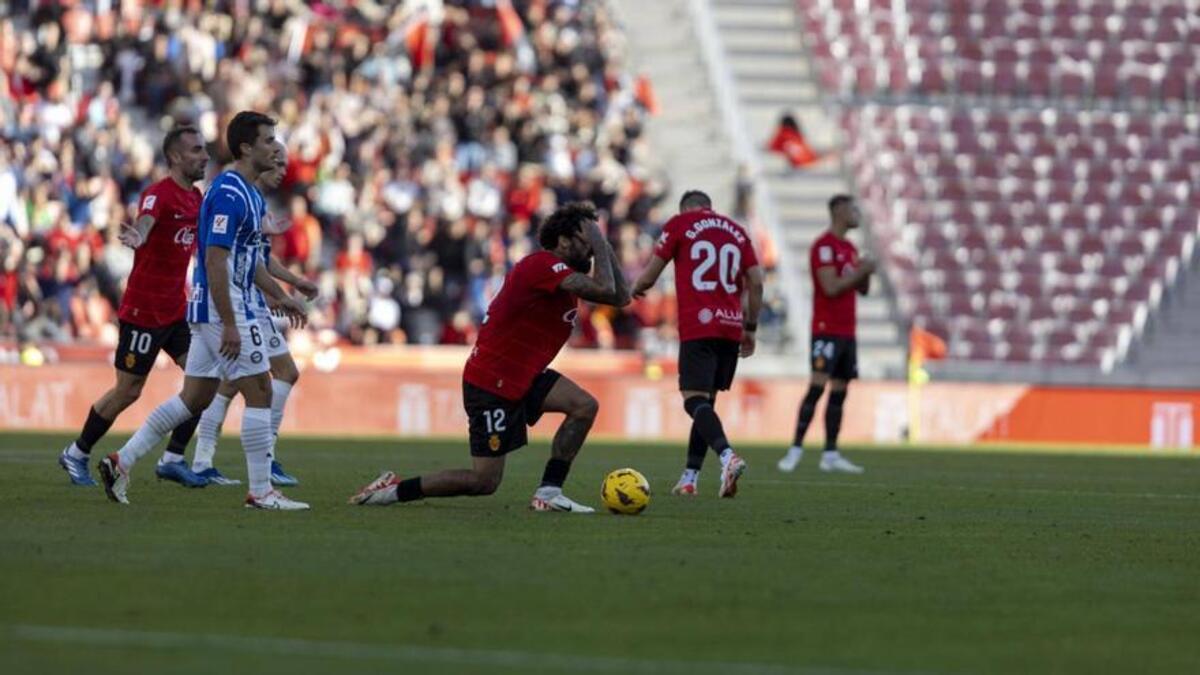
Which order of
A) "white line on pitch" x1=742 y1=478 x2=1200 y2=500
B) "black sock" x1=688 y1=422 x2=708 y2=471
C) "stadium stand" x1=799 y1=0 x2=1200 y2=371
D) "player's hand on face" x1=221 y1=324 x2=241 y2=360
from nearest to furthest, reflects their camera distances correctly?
"player's hand on face" x1=221 y1=324 x2=241 y2=360
"black sock" x1=688 y1=422 x2=708 y2=471
"white line on pitch" x1=742 y1=478 x2=1200 y2=500
"stadium stand" x1=799 y1=0 x2=1200 y2=371

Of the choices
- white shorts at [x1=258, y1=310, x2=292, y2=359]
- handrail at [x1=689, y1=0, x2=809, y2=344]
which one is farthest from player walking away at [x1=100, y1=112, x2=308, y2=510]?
handrail at [x1=689, y1=0, x2=809, y2=344]

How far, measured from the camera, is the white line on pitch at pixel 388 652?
297 inches

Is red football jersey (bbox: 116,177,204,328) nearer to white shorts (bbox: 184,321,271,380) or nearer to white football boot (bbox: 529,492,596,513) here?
white shorts (bbox: 184,321,271,380)

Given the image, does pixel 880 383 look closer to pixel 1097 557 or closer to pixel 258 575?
pixel 1097 557

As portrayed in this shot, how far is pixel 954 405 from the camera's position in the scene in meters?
32.6

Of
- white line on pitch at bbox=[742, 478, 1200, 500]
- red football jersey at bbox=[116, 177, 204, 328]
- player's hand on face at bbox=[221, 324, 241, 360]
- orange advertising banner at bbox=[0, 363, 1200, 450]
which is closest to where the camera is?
player's hand on face at bbox=[221, 324, 241, 360]

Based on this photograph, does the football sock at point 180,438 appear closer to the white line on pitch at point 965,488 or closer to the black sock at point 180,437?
the black sock at point 180,437

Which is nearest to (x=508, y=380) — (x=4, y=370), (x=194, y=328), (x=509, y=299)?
(x=509, y=299)

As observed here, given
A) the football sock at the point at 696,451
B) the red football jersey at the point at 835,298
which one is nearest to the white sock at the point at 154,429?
the football sock at the point at 696,451

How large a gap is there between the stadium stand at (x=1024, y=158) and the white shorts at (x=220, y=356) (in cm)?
2228

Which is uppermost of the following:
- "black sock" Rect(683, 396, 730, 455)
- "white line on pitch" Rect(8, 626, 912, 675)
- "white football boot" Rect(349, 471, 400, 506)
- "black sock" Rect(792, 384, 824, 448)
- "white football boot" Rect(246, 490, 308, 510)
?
"black sock" Rect(792, 384, 824, 448)

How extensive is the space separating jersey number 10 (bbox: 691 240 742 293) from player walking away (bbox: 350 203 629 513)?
10.2 feet

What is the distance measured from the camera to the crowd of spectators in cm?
3103

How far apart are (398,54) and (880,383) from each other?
331 inches
